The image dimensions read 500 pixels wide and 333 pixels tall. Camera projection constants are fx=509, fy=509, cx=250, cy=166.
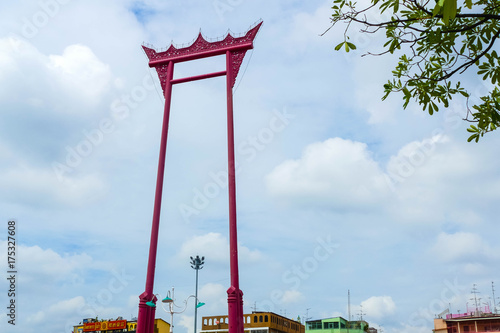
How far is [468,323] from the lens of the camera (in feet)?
126

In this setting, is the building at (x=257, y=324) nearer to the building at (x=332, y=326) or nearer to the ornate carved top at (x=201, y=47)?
the building at (x=332, y=326)

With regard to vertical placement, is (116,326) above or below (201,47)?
below

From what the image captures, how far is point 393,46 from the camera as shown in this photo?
223 inches

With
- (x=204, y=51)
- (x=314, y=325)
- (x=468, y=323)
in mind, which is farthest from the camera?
(x=314, y=325)

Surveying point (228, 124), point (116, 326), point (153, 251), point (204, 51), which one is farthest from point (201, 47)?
point (116, 326)

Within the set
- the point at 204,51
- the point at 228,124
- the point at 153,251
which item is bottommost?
the point at 153,251

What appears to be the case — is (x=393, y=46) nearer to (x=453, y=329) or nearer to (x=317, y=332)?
(x=453, y=329)

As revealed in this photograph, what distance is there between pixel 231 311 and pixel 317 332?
33.9m

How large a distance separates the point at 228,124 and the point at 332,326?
33848mm

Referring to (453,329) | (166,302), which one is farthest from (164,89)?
(453,329)

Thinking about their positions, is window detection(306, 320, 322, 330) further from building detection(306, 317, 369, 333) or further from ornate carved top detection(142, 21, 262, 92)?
ornate carved top detection(142, 21, 262, 92)

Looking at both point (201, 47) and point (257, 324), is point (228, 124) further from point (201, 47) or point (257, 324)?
point (257, 324)

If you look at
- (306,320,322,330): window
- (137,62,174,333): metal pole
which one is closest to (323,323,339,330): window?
(306,320,322,330): window

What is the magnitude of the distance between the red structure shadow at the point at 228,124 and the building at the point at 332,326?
32891mm
